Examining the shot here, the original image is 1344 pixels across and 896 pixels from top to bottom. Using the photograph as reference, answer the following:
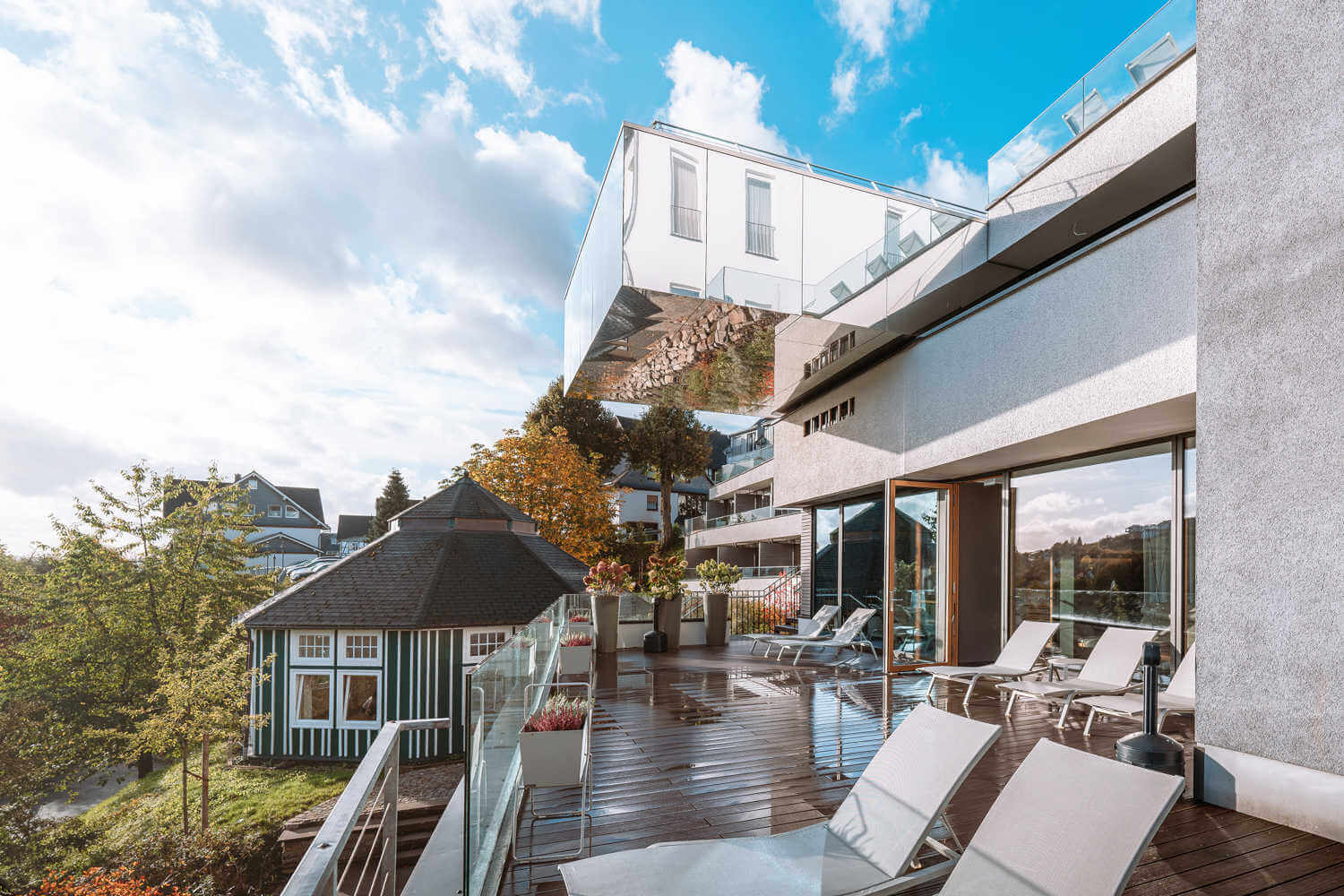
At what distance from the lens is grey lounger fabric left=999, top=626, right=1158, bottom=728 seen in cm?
602

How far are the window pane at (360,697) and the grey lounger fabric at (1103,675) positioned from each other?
19.1 m

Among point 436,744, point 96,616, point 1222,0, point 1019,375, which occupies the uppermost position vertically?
point 1222,0

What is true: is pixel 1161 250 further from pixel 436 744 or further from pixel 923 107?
pixel 436 744

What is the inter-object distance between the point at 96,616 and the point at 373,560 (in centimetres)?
1058

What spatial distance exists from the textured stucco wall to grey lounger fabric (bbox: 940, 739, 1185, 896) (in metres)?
2.08

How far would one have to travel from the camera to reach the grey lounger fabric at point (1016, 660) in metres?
7.05

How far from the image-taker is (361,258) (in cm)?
2875

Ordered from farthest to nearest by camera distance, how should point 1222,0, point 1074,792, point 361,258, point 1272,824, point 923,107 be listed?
1. point 361,258
2. point 923,107
3. point 1222,0
4. point 1272,824
5. point 1074,792

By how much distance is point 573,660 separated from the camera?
811 centimetres

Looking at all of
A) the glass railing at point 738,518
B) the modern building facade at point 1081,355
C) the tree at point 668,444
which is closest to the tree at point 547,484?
the tree at point 668,444

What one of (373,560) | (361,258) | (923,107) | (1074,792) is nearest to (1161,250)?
(1074,792)

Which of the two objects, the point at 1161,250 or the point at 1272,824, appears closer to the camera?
the point at 1272,824

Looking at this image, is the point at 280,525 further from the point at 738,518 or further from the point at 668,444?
the point at 738,518

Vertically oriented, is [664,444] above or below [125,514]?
above
